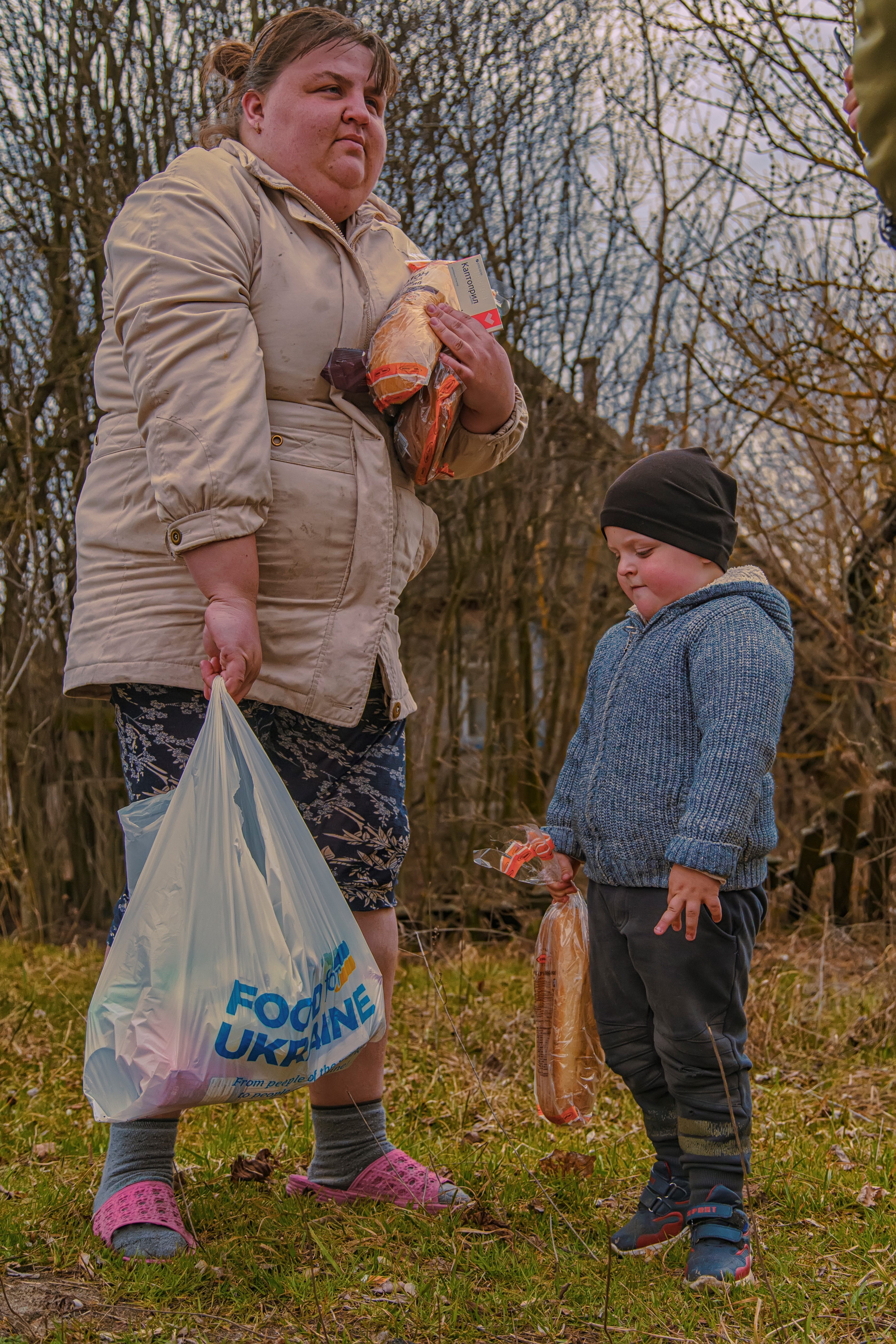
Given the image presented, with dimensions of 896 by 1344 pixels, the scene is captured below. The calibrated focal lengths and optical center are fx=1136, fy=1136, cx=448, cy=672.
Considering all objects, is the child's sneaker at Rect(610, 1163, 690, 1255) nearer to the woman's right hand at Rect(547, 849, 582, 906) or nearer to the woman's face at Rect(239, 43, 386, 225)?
the woman's right hand at Rect(547, 849, 582, 906)

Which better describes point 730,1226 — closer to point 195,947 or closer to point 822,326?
point 195,947

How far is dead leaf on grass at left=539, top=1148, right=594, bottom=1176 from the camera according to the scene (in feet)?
7.73

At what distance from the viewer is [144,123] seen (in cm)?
551

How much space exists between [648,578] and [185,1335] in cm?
140

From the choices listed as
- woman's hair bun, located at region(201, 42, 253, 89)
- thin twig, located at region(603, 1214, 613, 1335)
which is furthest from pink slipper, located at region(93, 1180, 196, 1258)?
woman's hair bun, located at region(201, 42, 253, 89)

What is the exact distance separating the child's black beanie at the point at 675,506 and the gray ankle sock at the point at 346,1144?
121 centimetres

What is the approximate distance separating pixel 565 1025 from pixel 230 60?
196cm

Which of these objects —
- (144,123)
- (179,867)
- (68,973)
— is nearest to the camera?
(179,867)

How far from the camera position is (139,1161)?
6.40 ft

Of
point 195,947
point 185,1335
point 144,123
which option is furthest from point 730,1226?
point 144,123

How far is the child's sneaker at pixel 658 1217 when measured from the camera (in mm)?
1973

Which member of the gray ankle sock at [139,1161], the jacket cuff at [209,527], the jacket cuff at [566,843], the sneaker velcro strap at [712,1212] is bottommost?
the sneaker velcro strap at [712,1212]

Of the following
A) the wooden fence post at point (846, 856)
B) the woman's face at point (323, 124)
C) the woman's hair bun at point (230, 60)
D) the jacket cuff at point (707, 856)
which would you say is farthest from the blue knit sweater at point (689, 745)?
the wooden fence post at point (846, 856)

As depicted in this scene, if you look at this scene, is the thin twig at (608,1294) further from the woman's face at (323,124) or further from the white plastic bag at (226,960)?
the woman's face at (323,124)
